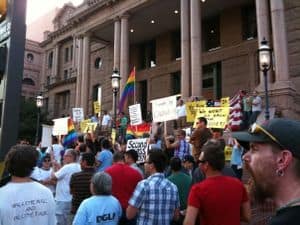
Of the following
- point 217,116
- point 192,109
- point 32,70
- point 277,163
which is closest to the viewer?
point 277,163

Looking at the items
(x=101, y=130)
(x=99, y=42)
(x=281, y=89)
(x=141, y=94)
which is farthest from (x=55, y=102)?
(x=281, y=89)

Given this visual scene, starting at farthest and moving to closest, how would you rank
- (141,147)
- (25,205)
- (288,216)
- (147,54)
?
(147,54)
(141,147)
(25,205)
(288,216)

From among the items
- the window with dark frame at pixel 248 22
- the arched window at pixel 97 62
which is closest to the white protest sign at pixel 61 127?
the window with dark frame at pixel 248 22

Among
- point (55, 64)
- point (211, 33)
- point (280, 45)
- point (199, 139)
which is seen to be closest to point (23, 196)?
point (199, 139)

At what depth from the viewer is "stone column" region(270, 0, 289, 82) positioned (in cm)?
1798

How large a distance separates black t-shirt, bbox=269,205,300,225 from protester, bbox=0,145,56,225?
2.44 m

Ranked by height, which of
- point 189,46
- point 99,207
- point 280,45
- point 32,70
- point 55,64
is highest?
point 32,70

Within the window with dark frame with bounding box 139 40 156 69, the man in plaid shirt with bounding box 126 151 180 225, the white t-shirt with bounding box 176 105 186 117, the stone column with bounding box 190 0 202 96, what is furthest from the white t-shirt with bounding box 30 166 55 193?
the window with dark frame with bounding box 139 40 156 69

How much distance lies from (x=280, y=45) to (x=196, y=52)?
508cm

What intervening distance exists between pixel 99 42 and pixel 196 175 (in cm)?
3238

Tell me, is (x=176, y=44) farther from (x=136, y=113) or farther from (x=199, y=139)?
(x=199, y=139)

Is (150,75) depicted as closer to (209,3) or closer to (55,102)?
(209,3)

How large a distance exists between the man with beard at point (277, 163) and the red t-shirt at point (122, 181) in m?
4.26

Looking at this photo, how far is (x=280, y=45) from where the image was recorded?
1825cm
